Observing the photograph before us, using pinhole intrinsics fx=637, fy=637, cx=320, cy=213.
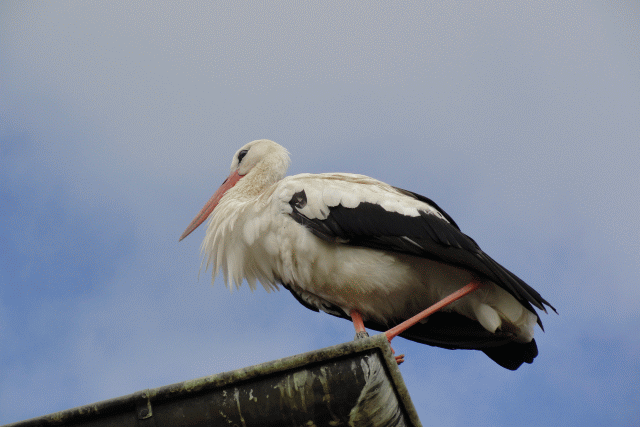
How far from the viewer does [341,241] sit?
4266 mm

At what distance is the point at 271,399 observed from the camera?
2666 millimetres

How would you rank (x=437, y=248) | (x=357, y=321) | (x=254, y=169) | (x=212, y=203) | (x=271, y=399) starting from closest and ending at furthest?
(x=271, y=399)
(x=437, y=248)
(x=357, y=321)
(x=254, y=169)
(x=212, y=203)

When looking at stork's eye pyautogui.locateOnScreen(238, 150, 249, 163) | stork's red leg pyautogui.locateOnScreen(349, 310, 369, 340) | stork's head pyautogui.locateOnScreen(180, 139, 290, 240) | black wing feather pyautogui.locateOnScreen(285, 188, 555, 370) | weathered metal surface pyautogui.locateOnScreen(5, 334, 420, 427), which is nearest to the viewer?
weathered metal surface pyautogui.locateOnScreen(5, 334, 420, 427)

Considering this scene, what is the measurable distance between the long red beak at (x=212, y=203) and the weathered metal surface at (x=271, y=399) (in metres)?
3.06

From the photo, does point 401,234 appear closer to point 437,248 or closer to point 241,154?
point 437,248

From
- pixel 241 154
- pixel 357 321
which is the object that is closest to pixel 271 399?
pixel 357 321

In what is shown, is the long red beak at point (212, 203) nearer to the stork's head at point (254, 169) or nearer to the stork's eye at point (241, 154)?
the stork's head at point (254, 169)

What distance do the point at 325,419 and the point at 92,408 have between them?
0.97m

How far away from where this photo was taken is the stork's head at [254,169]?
5.32m

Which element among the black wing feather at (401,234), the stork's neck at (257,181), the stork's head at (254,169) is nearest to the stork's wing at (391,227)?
the black wing feather at (401,234)

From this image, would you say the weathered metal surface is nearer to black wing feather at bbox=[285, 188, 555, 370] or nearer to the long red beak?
black wing feather at bbox=[285, 188, 555, 370]

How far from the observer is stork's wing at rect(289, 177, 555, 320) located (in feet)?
13.4

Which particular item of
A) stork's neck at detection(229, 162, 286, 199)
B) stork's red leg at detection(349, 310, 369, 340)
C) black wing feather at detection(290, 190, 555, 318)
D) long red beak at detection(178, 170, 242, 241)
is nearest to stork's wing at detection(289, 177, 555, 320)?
black wing feather at detection(290, 190, 555, 318)

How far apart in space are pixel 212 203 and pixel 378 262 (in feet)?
6.78
